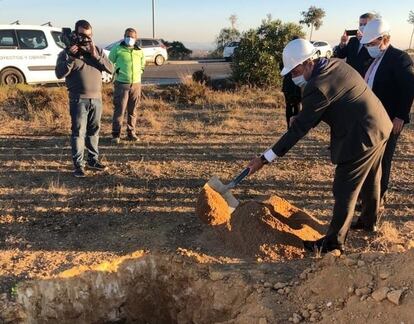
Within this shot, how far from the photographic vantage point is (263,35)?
1299 centimetres

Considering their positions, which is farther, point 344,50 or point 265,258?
point 344,50

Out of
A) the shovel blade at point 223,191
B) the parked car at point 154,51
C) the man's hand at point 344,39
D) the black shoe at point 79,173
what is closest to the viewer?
the shovel blade at point 223,191

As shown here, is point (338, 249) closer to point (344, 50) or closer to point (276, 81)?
point (344, 50)

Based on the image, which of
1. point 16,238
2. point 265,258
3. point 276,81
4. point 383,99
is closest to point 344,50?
point 383,99

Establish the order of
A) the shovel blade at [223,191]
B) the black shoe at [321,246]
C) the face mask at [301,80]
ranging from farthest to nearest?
the shovel blade at [223,191] < the black shoe at [321,246] < the face mask at [301,80]

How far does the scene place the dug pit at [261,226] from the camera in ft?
14.3

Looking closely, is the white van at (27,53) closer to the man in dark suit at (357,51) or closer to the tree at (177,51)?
the man in dark suit at (357,51)

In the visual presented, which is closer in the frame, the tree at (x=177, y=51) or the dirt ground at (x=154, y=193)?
the dirt ground at (x=154, y=193)

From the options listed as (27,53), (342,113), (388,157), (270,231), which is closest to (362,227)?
(388,157)

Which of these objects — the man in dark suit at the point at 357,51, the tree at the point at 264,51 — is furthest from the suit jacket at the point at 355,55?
the tree at the point at 264,51

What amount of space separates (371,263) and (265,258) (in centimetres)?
109

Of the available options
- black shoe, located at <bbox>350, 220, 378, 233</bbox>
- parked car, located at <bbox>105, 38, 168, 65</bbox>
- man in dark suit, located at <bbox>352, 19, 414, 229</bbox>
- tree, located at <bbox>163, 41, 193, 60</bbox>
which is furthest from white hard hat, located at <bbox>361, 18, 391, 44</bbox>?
tree, located at <bbox>163, 41, 193, 60</bbox>

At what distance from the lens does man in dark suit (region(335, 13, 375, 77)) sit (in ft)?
17.0

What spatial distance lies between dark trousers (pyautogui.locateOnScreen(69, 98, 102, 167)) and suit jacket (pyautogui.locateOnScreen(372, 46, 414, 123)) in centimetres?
329
